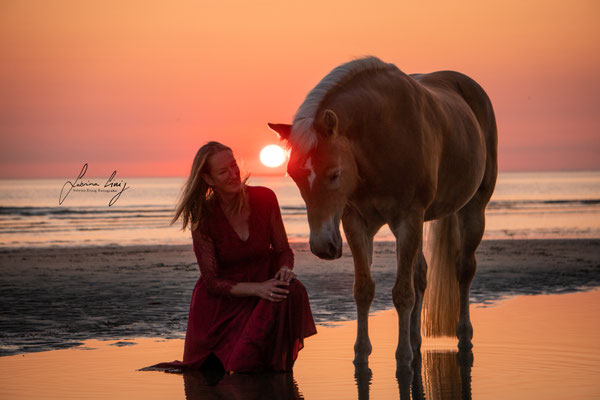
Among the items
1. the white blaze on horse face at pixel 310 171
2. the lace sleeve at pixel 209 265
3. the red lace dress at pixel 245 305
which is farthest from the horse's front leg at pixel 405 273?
the lace sleeve at pixel 209 265

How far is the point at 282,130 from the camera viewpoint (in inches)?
206

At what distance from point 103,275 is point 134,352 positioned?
6295 millimetres

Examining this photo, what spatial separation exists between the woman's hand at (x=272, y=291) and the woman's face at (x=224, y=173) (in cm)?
71

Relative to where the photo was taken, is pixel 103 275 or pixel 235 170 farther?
pixel 103 275

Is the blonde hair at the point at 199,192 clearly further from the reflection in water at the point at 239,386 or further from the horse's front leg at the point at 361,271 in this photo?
the reflection in water at the point at 239,386

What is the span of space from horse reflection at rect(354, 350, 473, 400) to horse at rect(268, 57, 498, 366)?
0.17m

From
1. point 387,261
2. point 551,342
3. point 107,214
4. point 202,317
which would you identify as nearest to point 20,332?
point 202,317

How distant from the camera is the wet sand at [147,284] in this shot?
7434 mm

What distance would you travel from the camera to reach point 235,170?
224 inches

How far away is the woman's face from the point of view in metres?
5.64

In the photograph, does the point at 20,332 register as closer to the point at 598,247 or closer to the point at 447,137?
the point at 447,137

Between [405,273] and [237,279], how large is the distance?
1198mm

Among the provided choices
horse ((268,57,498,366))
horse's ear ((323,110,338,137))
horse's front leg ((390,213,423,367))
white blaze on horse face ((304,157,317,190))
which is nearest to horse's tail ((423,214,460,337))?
horse ((268,57,498,366))

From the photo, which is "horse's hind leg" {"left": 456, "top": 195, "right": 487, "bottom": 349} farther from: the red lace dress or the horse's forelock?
the horse's forelock
